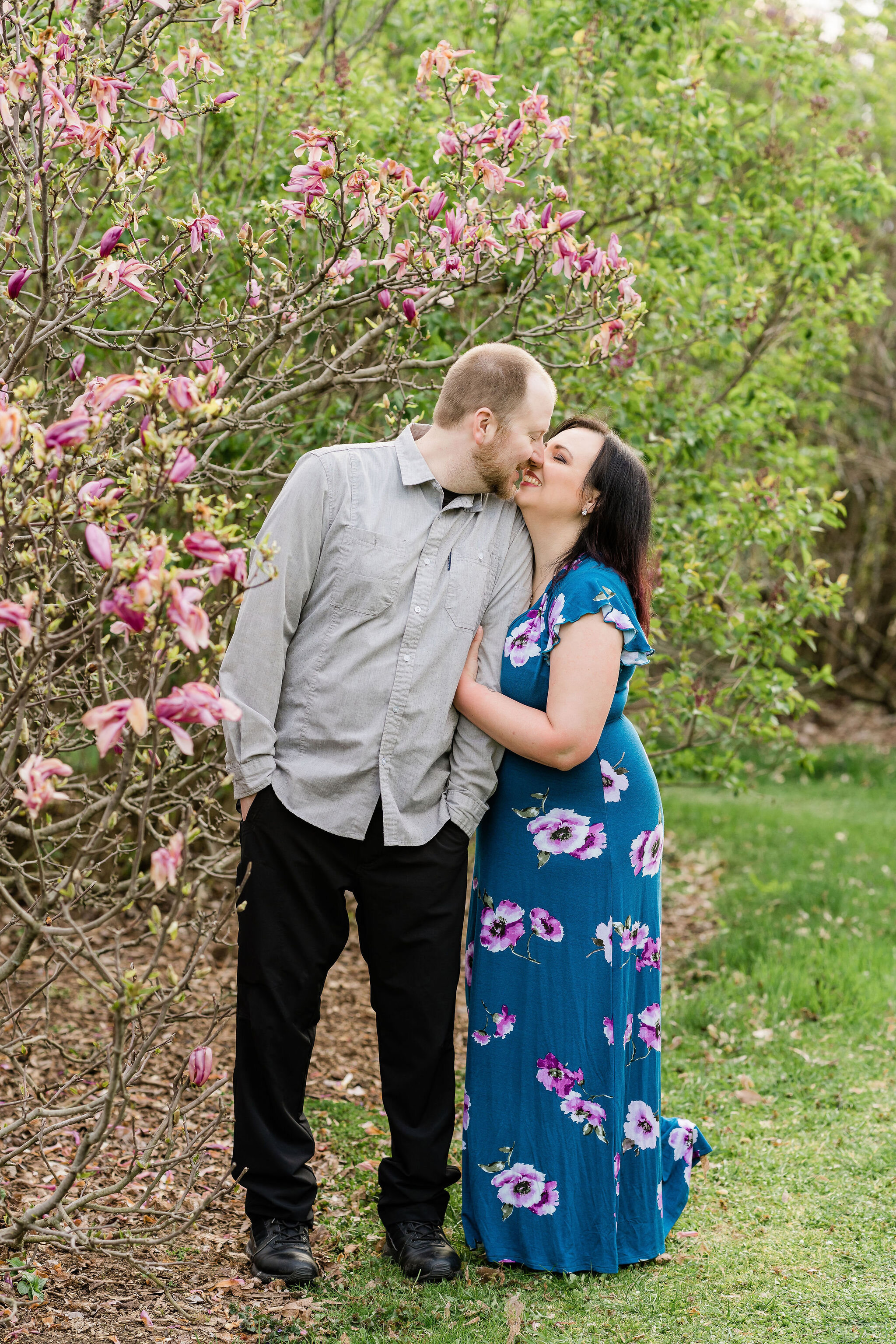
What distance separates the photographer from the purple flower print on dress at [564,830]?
321cm

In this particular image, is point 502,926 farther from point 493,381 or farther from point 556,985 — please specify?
point 493,381

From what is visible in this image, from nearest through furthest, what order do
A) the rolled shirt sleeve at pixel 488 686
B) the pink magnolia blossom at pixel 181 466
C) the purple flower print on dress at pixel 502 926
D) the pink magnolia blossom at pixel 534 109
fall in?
the pink magnolia blossom at pixel 181 466, the rolled shirt sleeve at pixel 488 686, the purple flower print on dress at pixel 502 926, the pink magnolia blossom at pixel 534 109

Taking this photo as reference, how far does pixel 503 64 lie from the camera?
5758 mm

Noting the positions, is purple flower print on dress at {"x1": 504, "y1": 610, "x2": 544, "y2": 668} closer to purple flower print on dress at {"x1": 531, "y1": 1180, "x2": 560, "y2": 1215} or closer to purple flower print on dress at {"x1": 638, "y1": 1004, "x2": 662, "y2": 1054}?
purple flower print on dress at {"x1": 638, "y1": 1004, "x2": 662, "y2": 1054}

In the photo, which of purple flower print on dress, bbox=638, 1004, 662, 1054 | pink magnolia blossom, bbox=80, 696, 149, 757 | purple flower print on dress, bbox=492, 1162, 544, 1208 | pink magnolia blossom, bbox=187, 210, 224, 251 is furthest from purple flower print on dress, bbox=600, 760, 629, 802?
pink magnolia blossom, bbox=187, 210, 224, 251

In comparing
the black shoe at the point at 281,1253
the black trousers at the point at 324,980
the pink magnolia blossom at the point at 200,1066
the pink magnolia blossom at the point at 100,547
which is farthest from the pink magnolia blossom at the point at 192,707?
the black shoe at the point at 281,1253

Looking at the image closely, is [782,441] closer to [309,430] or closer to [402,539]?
[309,430]

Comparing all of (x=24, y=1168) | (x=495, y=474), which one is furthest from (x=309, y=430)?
(x=24, y=1168)

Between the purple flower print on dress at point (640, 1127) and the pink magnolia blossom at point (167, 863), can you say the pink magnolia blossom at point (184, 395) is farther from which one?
the purple flower print on dress at point (640, 1127)

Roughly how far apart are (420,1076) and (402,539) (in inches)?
53.6

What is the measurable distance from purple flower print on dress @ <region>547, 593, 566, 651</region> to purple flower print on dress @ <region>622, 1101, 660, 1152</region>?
126cm

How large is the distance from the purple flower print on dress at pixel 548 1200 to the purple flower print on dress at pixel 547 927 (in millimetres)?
621

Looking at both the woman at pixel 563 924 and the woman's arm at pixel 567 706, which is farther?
the woman at pixel 563 924

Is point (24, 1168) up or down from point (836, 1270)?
down
